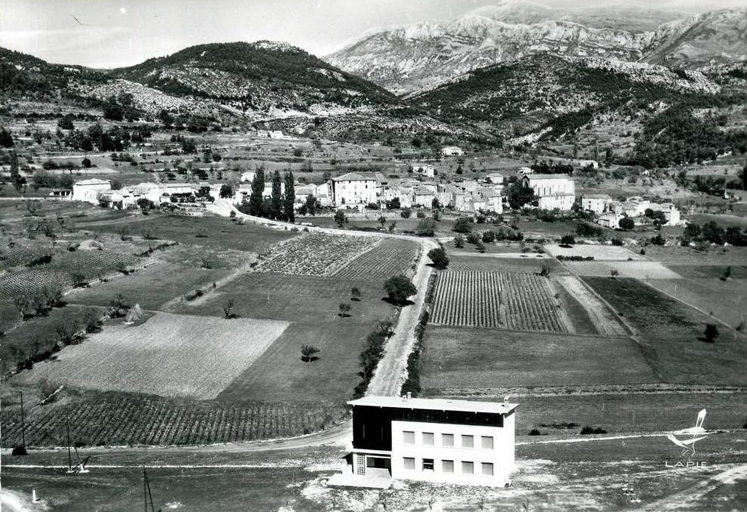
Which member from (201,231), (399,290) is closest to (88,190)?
(201,231)

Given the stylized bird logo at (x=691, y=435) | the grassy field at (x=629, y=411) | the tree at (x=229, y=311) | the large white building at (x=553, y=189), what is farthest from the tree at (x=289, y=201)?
the stylized bird logo at (x=691, y=435)

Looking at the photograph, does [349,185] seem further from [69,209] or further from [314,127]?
[314,127]

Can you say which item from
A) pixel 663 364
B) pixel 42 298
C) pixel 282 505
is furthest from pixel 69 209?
pixel 282 505

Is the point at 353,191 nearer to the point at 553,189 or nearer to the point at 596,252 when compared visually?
the point at 553,189

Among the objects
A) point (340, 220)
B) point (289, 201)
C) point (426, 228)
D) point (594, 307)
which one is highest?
point (289, 201)

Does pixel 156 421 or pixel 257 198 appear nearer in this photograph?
pixel 156 421

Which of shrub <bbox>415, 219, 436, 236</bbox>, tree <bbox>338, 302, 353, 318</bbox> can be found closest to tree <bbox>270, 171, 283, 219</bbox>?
shrub <bbox>415, 219, 436, 236</bbox>

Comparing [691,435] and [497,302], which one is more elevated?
[497,302]
